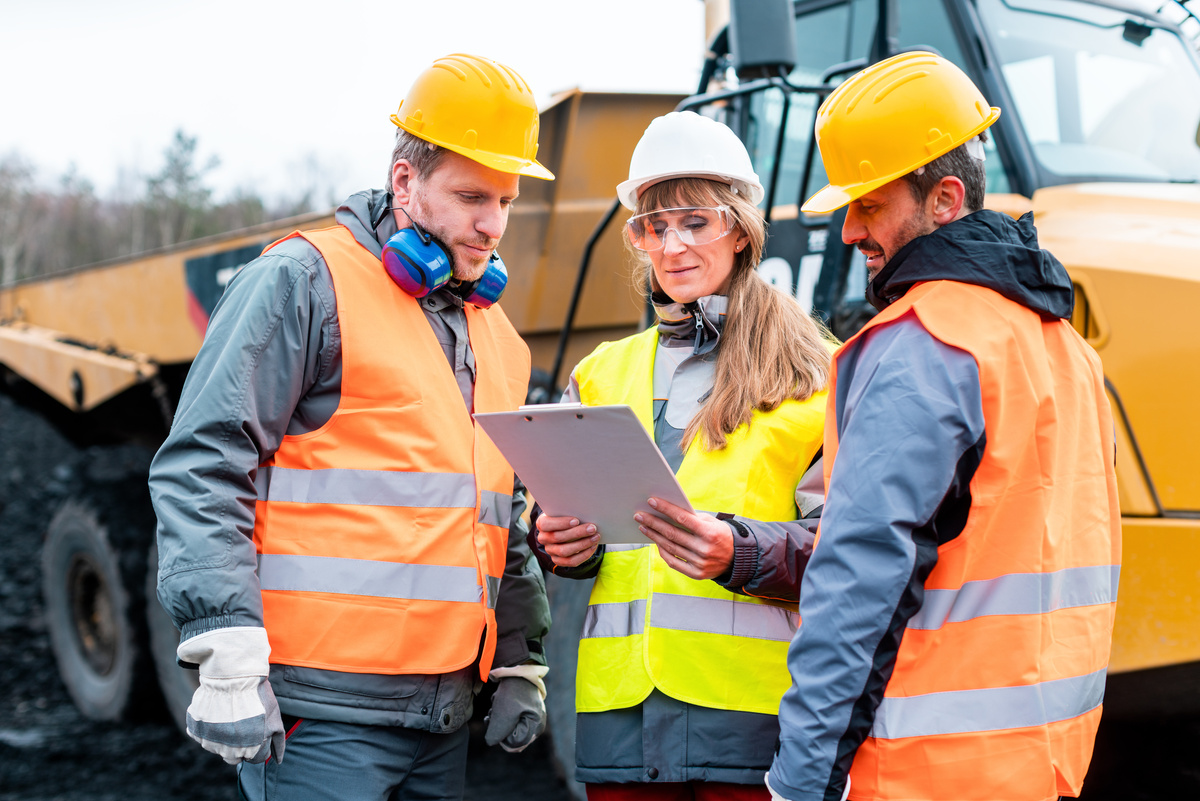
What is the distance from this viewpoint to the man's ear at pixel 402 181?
2.13 m

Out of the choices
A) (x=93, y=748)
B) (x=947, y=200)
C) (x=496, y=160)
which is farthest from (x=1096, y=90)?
(x=93, y=748)

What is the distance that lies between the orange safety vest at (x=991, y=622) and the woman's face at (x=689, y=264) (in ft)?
2.17

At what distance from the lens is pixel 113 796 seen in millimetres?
4344

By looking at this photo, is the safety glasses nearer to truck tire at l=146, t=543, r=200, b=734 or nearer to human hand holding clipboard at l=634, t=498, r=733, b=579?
human hand holding clipboard at l=634, t=498, r=733, b=579

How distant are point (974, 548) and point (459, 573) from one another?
0.99 meters

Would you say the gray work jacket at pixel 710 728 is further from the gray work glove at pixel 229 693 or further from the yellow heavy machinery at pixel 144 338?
the yellow heavy machinery at pixel 144 338

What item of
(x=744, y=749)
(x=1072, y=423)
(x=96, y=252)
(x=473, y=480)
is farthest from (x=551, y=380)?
(x=96, y=252)

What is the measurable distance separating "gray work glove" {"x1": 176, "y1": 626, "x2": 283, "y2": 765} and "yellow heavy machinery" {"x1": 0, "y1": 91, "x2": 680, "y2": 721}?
2436 mm

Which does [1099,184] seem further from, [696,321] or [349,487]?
[349,487]

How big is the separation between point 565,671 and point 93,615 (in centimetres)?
378

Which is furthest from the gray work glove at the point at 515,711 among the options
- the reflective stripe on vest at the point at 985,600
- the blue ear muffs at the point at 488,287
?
the reflective stripe on vest at the point at 985,600

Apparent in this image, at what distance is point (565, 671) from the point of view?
11.6ft

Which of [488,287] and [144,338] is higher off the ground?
[488,287]

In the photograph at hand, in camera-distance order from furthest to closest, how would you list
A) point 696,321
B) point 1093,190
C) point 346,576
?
point 1093,190, point 696,321, point 346,576
